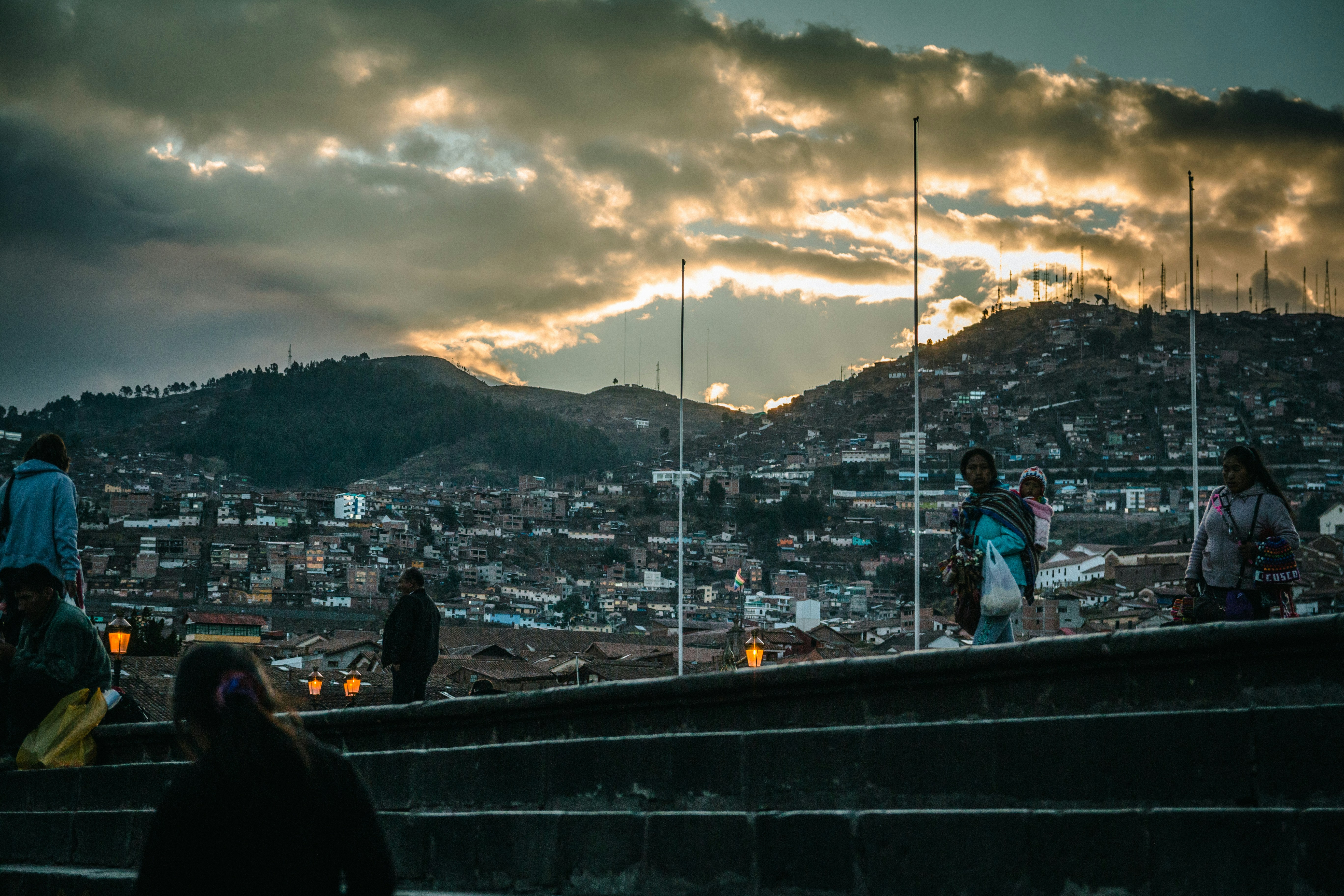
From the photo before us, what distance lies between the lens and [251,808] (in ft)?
7.41

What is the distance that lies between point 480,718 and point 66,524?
Answer: 2.05 meters

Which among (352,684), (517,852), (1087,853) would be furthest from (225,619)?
(1087,853)

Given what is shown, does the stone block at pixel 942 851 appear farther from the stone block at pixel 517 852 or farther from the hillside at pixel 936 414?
the hillside at pixel 936 414

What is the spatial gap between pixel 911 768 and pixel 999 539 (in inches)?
66.6

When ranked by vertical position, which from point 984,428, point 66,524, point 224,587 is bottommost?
point 224,587

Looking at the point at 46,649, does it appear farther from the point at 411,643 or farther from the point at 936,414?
the point at 936,414

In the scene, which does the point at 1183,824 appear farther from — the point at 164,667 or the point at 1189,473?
the point at 1189,473

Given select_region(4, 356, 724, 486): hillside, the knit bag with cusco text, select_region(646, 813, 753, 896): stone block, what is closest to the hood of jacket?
select_region(646, 813, 753, 896): stone block

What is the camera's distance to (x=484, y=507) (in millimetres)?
133375

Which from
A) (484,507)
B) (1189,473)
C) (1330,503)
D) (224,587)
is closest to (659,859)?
(224,587)

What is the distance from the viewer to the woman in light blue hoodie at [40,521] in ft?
19.1

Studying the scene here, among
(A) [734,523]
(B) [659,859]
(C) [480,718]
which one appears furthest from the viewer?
(A) [734,523]

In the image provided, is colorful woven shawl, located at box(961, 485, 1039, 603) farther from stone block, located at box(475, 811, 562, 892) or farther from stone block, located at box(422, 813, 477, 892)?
stone block, located at box(422, 813, 477, 892)

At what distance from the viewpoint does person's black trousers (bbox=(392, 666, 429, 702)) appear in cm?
773
